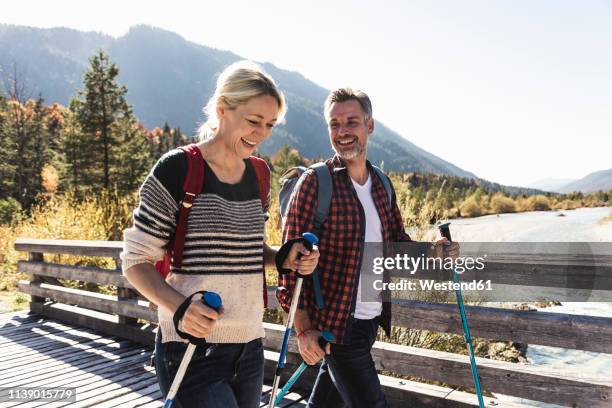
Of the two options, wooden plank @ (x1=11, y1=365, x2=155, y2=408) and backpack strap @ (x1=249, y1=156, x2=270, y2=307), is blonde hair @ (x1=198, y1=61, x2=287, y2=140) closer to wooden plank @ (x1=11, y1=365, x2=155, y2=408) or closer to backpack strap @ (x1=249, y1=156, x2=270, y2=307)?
backpack strap @ (x1=249, y1=156, x2=270, y2=307)

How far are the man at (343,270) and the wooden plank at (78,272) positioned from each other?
349cm

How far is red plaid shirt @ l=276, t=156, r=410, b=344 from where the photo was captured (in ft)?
7.14

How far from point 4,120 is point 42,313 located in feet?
80.0

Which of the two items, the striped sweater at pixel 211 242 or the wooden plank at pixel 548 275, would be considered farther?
the wooden plank at pixel 548 275

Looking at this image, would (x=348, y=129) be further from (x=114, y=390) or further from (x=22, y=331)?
(x=22, y=331)

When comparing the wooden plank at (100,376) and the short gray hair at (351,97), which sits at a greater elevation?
the short gray hair at (351,97)

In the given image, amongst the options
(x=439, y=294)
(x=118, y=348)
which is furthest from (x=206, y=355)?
(x=118, y=348)

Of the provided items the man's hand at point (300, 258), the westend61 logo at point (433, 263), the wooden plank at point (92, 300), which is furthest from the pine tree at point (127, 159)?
the man's hand at point (300, 258)

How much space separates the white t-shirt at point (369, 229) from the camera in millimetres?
2305

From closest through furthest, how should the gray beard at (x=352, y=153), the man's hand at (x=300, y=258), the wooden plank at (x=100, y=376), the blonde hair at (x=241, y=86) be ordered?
the blonde hair at (x=241, y=86) < the man's hand at (x=300, y=258) < the gray beard at (x=352, y=153) < the wooden plank at (x=100, y=376)

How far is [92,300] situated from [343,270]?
4.69 meters

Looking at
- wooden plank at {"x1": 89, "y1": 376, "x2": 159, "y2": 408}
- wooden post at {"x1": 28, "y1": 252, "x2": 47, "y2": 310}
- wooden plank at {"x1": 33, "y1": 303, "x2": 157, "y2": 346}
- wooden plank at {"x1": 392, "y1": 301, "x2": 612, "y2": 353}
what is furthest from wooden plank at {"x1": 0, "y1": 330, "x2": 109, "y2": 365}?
wooden plank at {"x1": 392, "y1": 301, "x2": 612, "y2": 353}

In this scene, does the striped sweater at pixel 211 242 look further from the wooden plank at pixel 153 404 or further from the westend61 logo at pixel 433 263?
the wooden plank at pixel 153 404

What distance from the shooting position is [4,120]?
26312 millimetres
